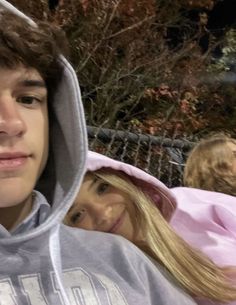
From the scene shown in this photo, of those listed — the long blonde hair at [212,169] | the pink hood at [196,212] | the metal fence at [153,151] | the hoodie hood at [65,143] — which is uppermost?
the hoodie hood at [65,143]

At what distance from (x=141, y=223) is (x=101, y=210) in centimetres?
11

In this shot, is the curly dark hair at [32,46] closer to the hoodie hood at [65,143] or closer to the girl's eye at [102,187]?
the hoodie hood at [65,143]

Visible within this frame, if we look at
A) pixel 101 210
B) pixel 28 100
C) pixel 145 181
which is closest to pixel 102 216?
pixel 101 210

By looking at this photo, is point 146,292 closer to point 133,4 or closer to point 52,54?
point 52,54

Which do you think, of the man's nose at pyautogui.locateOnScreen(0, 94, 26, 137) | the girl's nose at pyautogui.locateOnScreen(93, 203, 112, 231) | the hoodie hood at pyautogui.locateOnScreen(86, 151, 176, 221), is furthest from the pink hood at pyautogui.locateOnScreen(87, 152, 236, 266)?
the man's nose at pyautogui.locateOnScreen(0, 94, 26, 137)

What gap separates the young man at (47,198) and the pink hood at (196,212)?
205 millimetres

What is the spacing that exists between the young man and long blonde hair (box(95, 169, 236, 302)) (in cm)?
5

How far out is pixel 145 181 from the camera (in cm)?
195

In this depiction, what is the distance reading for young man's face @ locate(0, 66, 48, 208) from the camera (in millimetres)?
1447

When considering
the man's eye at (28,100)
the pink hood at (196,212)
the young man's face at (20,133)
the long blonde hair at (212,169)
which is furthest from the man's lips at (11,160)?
the long blonde hair at (212,169)

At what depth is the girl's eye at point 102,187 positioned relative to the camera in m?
1.90

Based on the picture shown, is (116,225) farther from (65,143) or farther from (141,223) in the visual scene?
(65,143)

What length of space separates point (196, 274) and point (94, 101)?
3.77m

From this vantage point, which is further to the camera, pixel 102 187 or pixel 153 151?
pixel 153 151
